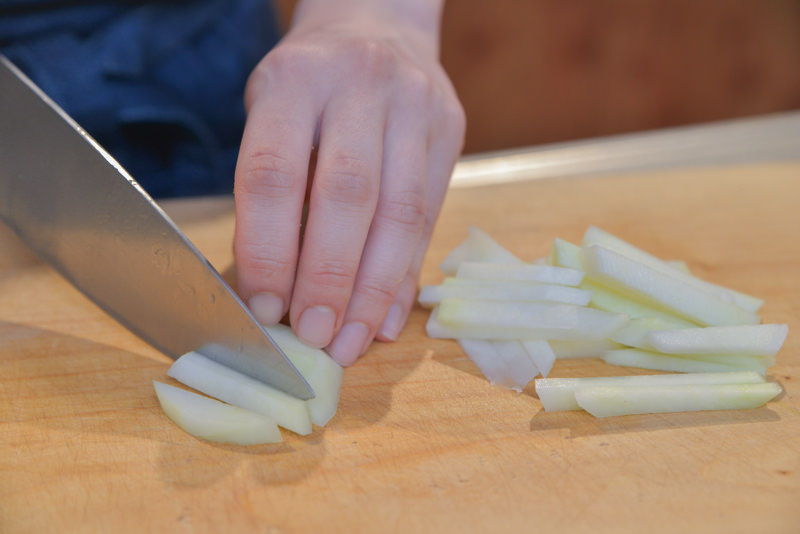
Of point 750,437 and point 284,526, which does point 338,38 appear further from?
point 750,437

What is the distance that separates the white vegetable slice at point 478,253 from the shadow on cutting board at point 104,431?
447 millimetres

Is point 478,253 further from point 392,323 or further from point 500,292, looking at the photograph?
point 392,323

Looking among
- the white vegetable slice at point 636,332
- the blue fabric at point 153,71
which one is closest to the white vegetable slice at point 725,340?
the white vegetable slice at point 636,332

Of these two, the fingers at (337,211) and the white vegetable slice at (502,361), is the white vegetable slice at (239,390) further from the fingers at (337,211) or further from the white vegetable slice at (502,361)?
the white vegetable slice at (502,361)

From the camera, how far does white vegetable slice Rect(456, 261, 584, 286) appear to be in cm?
116

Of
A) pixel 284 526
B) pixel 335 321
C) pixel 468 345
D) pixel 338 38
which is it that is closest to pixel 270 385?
pixel 335 321

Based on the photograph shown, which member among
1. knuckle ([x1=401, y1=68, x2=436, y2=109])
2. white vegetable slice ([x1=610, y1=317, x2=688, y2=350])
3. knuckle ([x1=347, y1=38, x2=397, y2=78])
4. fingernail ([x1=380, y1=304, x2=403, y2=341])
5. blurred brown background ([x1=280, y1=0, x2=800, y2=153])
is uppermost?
knuckle ([x1=347, y1=38, x2=397, y2=78])

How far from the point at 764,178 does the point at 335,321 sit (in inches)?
48.7

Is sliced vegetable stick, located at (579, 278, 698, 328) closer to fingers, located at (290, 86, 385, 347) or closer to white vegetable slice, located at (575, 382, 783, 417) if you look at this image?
white vegetable slice, located at (575, 382, 783, 417)

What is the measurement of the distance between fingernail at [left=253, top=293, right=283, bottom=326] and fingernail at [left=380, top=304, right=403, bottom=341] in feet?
0.61

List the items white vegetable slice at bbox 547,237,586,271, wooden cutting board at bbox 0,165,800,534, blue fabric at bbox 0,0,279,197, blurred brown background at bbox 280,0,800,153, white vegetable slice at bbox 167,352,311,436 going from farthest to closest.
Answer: blurred brown background at bbox 280,0,800,153 → blue fabric at bbox 0,0,279,197 → white vegetable slice at bbox 547,237,586,271 → white vegetable slice at bbox 167,352,311,436 → wooden cutting board at bbox 0,165,800,534

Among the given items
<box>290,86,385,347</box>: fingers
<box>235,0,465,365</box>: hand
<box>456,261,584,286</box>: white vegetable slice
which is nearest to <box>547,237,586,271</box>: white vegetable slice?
<box>456,261,584,286</box>: white vegetable slice

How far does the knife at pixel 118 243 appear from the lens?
0.99m

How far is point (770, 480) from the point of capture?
0.90 m
